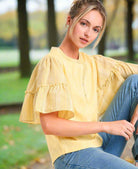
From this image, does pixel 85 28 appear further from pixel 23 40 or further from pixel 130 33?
pixel 130 33

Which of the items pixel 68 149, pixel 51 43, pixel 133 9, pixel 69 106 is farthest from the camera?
pixel 133 9

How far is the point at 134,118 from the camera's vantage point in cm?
161

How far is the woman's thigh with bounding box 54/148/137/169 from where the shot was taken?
1404mm

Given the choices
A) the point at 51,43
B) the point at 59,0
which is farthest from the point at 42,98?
the point at 59,0

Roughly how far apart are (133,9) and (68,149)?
22.4ft

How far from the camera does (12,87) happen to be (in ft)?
20.2

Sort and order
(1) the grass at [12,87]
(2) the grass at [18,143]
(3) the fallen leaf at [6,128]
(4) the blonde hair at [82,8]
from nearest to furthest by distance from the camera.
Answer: (4) the blonde hair at [82,8] → (2) the grass at [18,143] → (3) the fallen leaf at [6,128] → (1) the grass at [12,87]

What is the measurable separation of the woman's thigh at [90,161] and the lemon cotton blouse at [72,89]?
32mm

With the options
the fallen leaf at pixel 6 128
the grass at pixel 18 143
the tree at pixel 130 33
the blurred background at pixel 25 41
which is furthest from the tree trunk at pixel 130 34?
the fallen leaf at pixel 6 128

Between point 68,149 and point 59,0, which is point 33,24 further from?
point 68,149

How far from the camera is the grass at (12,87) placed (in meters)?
5.90

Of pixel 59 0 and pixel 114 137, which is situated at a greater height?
pixel 59 0

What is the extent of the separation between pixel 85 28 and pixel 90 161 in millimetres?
711

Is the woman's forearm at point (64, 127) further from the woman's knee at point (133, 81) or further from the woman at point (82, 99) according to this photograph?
the woman's knee at point (133, 81)
